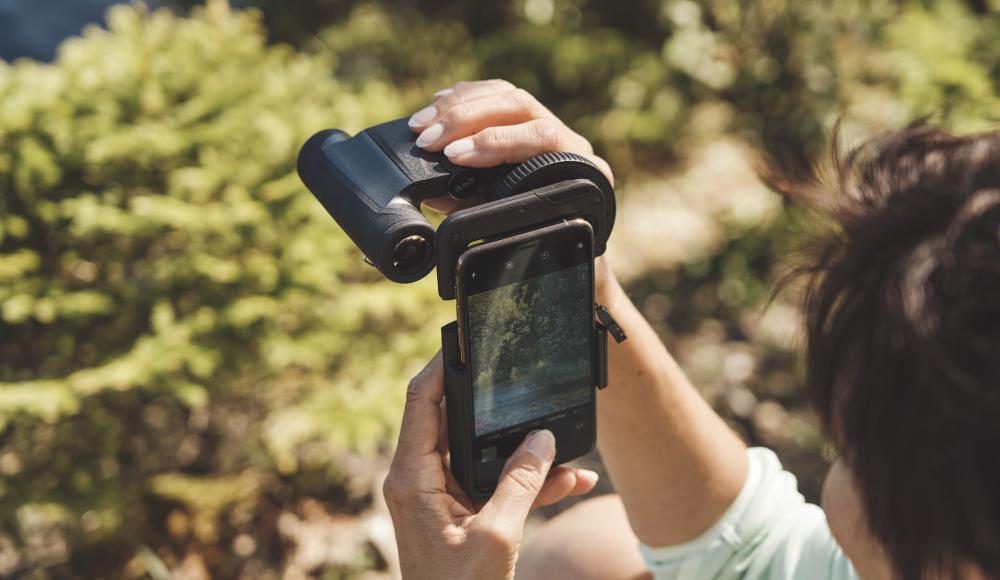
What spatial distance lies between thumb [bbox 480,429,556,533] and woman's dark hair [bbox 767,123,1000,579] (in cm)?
37

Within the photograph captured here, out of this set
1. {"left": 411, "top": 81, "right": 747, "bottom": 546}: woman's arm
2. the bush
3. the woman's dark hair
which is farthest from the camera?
the bush

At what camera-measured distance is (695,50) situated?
386cm

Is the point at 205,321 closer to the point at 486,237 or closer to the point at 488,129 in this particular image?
the point at 488,129

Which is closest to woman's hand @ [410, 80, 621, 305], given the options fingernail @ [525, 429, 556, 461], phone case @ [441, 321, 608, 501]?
phone case @ [441, 321, 608, 501]

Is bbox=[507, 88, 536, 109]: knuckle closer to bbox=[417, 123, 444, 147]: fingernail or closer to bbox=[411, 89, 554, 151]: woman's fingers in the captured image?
bbox=[411, 89, 554, 151]: woman's fingers

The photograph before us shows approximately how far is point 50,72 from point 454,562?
2121mm

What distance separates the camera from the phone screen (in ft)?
3.64

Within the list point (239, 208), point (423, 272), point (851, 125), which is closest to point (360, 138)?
point (423, 272)

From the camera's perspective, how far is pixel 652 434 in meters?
1.44

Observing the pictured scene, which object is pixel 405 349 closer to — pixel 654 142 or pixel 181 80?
pixel 181 80

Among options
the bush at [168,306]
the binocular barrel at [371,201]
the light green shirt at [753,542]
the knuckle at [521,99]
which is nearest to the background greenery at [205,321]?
the bush at [168,306]

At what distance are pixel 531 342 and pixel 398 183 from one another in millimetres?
279

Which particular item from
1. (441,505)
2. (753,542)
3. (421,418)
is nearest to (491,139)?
(421,418)

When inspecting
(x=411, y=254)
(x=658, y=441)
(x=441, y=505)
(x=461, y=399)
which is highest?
(x=411, y=254)
